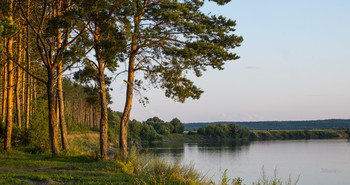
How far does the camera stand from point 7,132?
1934cm

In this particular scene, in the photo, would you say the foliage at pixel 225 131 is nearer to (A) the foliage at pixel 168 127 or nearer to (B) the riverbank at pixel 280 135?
(B) the riverbank at pixel 280 135

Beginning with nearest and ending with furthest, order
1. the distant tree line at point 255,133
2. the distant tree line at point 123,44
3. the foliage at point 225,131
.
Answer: the distant tree line at point 123,44, the foliage at point 225,131, the distant tree line at point 255,133

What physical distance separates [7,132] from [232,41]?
12.8m

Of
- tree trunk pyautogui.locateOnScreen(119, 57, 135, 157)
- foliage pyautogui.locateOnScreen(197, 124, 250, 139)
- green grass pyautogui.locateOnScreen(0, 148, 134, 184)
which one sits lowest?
foliage pyautogui.locateOnScreen(197, 124, 250, 139)

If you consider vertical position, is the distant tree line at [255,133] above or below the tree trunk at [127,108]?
below

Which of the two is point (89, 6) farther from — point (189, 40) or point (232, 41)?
point (232, 41)

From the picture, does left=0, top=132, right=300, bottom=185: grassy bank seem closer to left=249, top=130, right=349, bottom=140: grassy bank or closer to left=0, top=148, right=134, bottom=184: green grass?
left=0, top=148, right=134, bottom=184: green grass

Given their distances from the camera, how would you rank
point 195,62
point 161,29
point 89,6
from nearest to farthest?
1. point 89,6
2. point 161,29
3. point 195,62

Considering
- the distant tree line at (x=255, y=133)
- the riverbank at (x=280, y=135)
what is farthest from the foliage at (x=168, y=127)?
the distant tree line at (x=255, y=133)

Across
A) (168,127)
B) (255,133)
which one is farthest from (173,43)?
(255,133)

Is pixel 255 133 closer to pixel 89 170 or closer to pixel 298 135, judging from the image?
pixel 298 135

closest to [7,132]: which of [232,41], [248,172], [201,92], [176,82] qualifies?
[176,82]

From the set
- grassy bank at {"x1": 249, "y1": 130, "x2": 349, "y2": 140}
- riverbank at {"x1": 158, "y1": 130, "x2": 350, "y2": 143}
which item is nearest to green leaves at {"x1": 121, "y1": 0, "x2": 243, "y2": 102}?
riverbank at {"x1": 158, "y1": 130, "x2": 350, "y2": 143}

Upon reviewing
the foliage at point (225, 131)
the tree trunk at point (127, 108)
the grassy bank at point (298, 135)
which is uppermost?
the tree trunk at point (127, 108)
